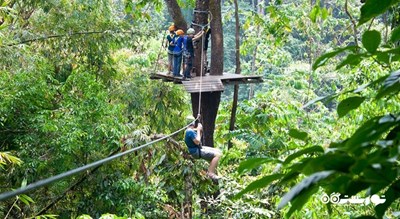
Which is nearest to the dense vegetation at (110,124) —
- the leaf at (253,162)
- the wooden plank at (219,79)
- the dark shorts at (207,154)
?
the dark shorts at (207,154)

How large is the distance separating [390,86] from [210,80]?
5791 millimetres

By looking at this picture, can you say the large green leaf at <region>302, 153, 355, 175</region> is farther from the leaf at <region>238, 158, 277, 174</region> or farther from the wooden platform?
the wooden platform

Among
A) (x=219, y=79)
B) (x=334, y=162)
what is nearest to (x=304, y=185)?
(x=334, y=162)

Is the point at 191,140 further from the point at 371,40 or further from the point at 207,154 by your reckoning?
the point at 371,40

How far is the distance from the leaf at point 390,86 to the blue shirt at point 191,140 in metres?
4.70

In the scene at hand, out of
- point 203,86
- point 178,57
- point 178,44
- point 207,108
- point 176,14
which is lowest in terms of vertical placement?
point 207,108

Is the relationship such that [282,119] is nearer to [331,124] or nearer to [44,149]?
[331,124]

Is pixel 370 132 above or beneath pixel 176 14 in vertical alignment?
above

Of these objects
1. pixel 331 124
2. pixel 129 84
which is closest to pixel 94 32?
pixel 129 84

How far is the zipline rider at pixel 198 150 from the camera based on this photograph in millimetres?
5250

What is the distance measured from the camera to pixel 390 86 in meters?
0.52

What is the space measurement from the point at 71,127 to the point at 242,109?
2.65m

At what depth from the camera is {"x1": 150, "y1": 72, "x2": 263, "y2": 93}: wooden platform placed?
604cm

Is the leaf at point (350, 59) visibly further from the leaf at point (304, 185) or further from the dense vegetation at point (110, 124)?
the dense vegetation at point (110, 124)
